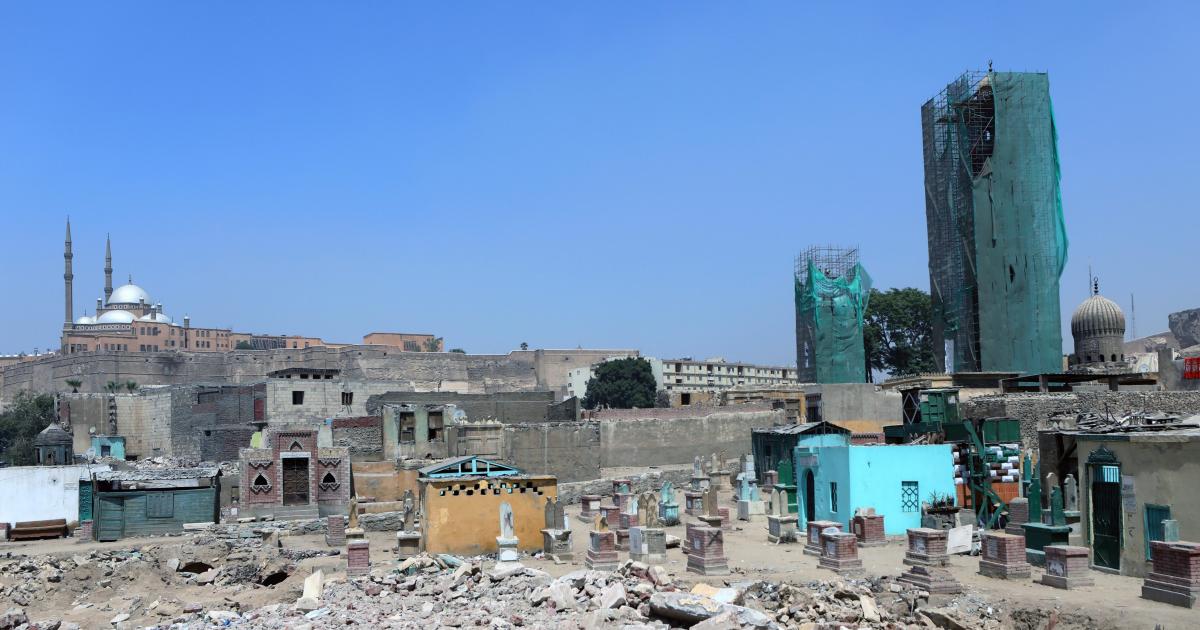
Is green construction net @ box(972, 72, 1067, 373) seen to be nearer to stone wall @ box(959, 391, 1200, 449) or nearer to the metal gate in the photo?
stone wall @ box(959, 391, 1200, 449)

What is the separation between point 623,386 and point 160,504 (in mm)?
44061

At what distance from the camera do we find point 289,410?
1850 inches

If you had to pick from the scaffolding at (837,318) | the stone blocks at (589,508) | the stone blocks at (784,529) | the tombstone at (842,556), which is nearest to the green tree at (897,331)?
the scaffolding at (837,318)

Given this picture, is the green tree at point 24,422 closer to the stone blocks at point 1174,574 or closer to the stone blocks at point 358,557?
the stone blocks at point 358,557

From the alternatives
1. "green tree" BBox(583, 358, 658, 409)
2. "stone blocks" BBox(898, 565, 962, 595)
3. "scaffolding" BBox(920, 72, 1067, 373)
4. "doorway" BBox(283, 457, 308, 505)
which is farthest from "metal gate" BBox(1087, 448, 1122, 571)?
"green tree" BBox(583, 358, 658, 409)

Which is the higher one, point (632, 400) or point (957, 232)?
point (957, 232)

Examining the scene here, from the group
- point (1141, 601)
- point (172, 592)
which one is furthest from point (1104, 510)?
point (172, 592)

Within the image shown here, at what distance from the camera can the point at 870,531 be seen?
19281mm

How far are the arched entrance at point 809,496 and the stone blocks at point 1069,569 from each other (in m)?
7.31

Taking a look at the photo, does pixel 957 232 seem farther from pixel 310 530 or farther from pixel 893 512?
pixel 310 530

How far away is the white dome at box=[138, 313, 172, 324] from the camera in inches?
3637

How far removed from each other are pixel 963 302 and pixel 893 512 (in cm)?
2684

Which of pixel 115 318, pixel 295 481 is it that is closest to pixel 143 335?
pixel 115 318

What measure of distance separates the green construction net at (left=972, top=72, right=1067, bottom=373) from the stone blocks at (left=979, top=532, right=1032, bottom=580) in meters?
29.1
